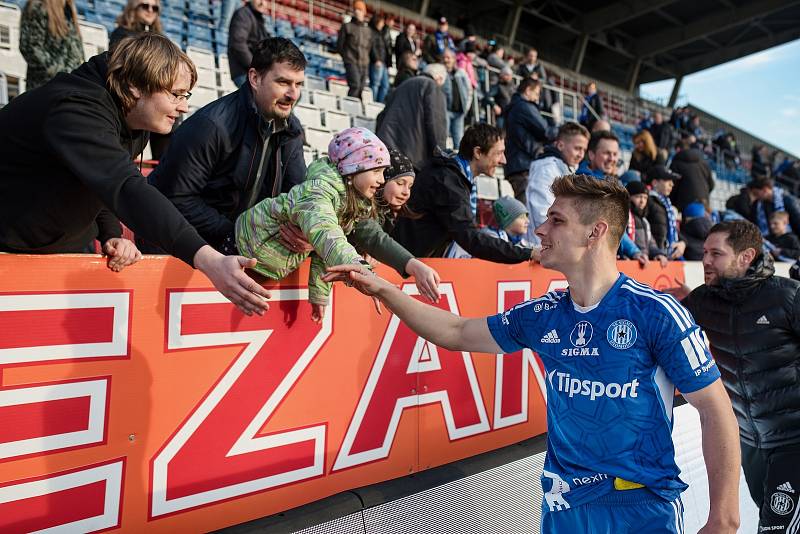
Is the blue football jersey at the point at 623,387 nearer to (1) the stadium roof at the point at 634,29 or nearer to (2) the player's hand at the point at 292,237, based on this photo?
(2) the player's hand at the point at 292,237

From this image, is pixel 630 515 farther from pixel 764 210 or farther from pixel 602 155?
pixel 764 210

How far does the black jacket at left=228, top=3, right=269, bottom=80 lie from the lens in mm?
6035

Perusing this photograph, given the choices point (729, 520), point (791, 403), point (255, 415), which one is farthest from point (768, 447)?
point (255, 415)

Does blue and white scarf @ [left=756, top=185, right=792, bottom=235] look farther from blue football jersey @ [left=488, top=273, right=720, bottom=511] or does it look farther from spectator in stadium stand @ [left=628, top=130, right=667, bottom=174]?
blue football jersey @ [left=488, top=273, right=720, bottom=511]

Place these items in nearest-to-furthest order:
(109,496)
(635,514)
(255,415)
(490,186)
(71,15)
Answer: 1. (635,514)
2. (109,496)
3. (255,415)
4. (71,15)
5. (490,186)

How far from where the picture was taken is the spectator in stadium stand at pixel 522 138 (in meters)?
6.32

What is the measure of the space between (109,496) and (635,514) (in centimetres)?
164

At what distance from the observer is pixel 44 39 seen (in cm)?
370

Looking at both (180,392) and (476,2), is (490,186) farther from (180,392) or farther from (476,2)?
(476,2)

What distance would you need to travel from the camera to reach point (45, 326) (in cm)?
182

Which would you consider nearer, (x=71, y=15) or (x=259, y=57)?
(x=259, y=57)

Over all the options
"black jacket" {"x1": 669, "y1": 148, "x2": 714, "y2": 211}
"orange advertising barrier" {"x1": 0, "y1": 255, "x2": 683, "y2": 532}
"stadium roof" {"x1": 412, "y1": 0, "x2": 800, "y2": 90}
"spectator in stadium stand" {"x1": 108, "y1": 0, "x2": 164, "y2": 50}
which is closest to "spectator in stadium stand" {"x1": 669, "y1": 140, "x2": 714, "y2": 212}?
"black jacket" {"x1": 669, "y1": 148, "x2": 714, "y2": 211}

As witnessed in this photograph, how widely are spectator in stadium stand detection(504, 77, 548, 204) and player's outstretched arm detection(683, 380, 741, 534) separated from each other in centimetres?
465

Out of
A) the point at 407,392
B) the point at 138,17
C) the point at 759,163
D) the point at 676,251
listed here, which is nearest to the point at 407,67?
the point at 138,17
